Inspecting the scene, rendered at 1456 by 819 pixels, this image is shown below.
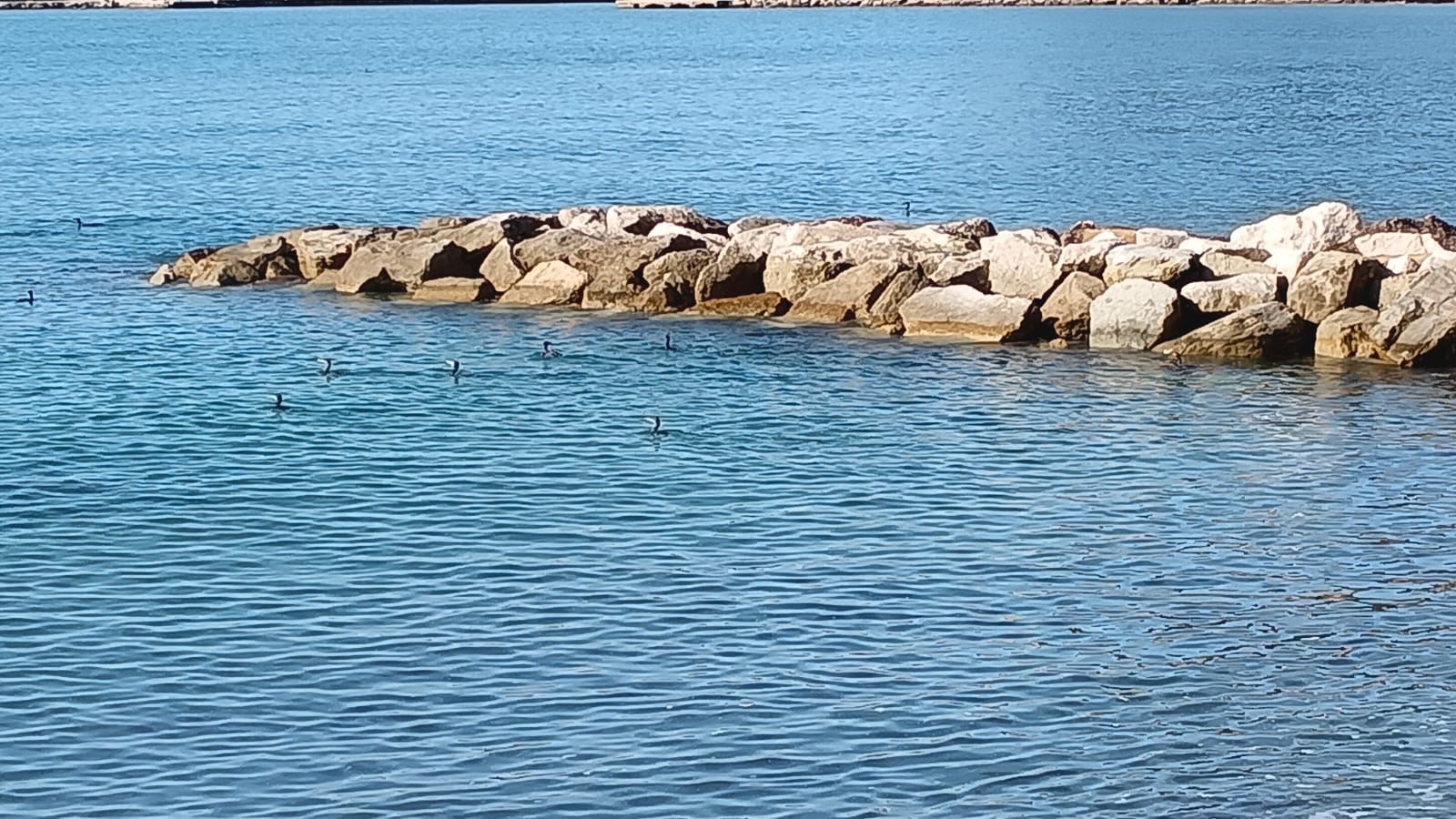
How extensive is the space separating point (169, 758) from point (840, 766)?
556 centimetres

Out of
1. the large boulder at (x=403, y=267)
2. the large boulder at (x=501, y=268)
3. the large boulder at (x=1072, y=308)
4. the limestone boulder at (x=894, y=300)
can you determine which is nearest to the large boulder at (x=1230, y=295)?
the large boulder at (x=1072, y=308)

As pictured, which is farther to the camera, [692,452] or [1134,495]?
[692,452]

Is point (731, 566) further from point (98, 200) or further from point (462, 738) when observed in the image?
point (98, 200)

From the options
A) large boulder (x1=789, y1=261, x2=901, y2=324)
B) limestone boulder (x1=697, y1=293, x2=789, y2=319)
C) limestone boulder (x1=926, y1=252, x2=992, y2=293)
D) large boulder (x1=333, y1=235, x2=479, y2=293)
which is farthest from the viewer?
large boulder (x1=333, y1=235, x2=479, y2=293)

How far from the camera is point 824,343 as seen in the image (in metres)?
35.7

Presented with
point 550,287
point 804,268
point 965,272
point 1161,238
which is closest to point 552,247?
point 550,287

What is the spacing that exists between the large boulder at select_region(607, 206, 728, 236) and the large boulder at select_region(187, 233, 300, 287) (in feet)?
22.0

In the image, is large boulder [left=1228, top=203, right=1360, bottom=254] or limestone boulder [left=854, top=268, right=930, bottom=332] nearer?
limestone boulder [left=854, top=268, right=930, bottom=332]

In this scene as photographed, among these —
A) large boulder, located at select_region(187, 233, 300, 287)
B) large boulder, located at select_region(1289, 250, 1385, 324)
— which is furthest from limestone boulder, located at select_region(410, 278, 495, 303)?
large boulder, located at select_region(1289, 250, 1385, 324)

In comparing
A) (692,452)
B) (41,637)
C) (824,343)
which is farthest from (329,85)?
(41,637)

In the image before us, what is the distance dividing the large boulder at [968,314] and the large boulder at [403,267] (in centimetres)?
971

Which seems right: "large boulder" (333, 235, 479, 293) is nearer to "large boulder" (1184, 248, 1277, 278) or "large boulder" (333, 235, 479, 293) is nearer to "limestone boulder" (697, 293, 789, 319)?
"limestone boulder" (697, 293, 789, 319)

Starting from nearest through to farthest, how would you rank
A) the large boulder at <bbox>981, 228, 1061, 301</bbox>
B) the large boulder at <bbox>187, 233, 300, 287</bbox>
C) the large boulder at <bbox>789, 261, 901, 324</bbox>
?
the large boulder at <bbox>981, 228, 1061, 301</bbox>
the large boulder at <bbox>789, 261, 901, 324</bbox>
the large boulder at <bbox>187, 233, 300, 287</bbox>

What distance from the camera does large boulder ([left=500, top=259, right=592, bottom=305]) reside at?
1560 inches
